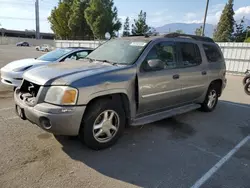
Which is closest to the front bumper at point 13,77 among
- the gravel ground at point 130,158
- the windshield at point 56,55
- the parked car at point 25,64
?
the parked car at point 25,64

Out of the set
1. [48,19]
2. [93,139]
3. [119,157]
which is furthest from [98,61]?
[48,19]

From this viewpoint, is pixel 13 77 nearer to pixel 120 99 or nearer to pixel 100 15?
pixel 120 99

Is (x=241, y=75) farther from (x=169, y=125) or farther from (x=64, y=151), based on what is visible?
(x=64, y=151)

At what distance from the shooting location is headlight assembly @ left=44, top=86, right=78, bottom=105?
2.83 m

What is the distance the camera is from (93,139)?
10.6ft

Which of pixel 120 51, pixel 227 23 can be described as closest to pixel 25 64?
pixel 120 51

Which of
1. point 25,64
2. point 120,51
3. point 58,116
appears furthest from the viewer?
point 25,64

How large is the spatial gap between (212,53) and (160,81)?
2380 mm

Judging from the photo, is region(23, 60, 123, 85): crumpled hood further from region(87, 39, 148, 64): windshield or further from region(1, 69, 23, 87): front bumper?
region(1, 69, 23, 87): front bumper

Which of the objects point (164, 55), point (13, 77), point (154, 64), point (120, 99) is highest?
point (164, 55)

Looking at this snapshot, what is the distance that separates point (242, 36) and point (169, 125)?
1324 inches

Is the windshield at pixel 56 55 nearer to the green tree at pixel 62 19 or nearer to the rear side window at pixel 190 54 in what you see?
the rear side window at pixel 190 54

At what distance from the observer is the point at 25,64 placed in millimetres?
6500

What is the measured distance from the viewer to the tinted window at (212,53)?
17.2 feet
